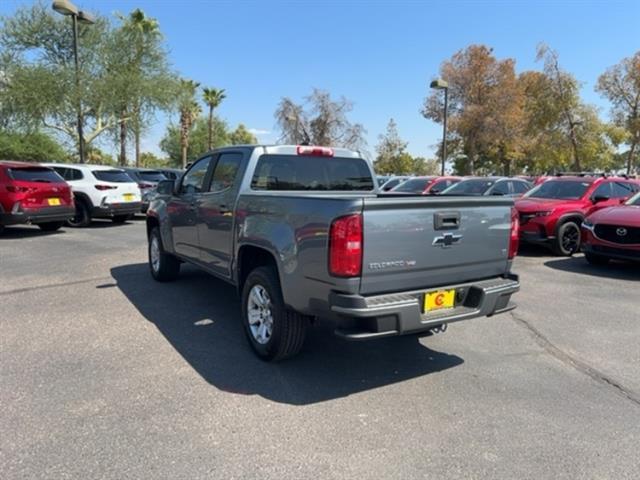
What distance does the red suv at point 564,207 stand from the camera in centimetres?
964

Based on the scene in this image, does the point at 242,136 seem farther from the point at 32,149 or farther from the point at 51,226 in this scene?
the point at 51,226

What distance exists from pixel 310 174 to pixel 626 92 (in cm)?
3373

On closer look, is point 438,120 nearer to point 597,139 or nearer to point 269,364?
point 597,139

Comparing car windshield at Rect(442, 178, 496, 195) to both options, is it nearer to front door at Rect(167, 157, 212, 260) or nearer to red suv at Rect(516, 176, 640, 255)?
red suv at Rect(516, 176, 640, 255)

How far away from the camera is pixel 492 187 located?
13.0 meters

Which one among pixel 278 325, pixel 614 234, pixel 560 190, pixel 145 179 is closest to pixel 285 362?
pixel 278 325

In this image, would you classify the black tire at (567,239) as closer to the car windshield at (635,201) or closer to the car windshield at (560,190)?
the car windshield at (560,190)

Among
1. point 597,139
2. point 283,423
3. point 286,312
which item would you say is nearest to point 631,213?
point 286,312

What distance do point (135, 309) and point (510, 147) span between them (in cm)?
3942

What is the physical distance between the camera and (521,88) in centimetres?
3816

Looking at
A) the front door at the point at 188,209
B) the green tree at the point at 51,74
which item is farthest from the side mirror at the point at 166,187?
the green tree at the point at 51,74

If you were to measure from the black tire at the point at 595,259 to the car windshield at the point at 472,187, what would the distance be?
14.5 ft

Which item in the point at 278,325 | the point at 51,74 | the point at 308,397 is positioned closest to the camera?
the point at 308,397

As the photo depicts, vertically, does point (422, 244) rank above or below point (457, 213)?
below
